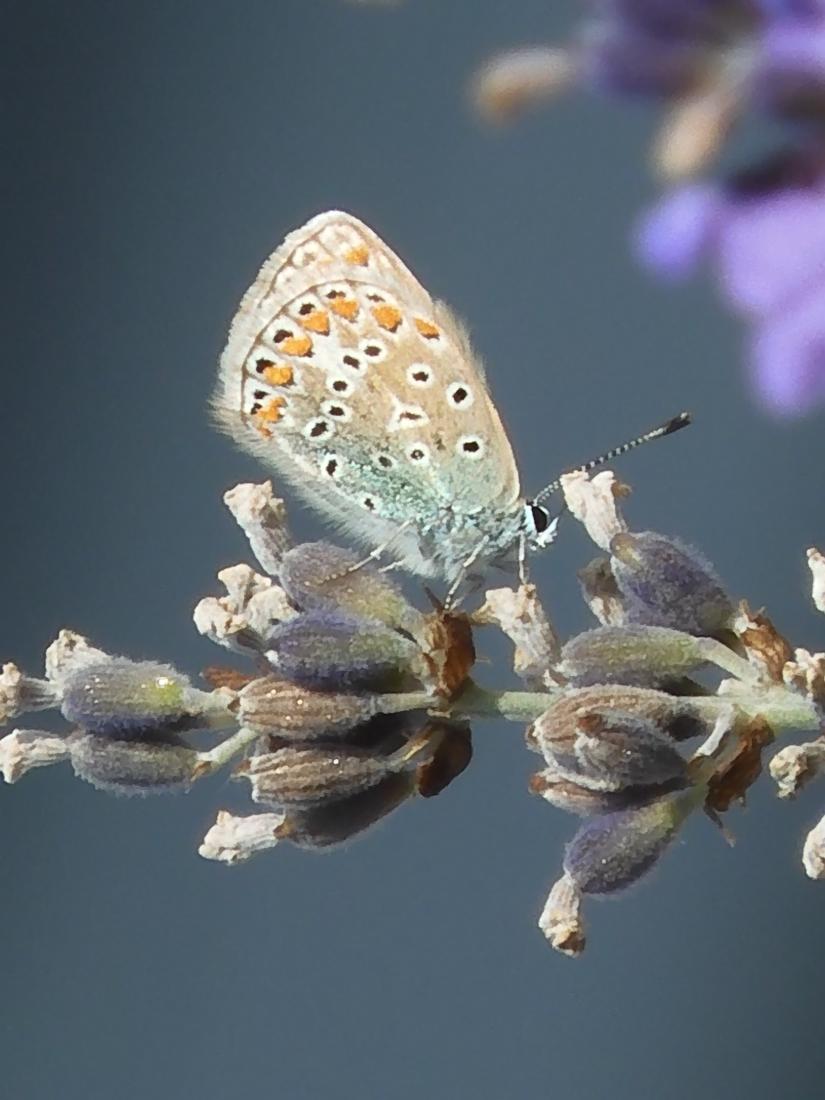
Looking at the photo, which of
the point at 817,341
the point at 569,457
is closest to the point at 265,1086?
the point at 569,457

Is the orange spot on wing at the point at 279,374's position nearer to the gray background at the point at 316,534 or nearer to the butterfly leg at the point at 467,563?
the butterfly leg at the point at 467,563

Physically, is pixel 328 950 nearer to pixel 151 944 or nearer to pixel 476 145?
pixel 151 944

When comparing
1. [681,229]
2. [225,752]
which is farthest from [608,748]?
[681,229]

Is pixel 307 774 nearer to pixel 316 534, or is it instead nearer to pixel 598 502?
pixel 598 502

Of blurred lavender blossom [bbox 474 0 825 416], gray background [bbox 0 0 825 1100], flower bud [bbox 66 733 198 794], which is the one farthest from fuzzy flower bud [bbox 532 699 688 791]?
gray background [bbox 0 0 825 1100]

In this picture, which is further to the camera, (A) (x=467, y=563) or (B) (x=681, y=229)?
(A) (x=467, y=563)

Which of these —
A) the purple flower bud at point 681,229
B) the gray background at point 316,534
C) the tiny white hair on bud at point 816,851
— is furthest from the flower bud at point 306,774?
the gray background at point 316,534
